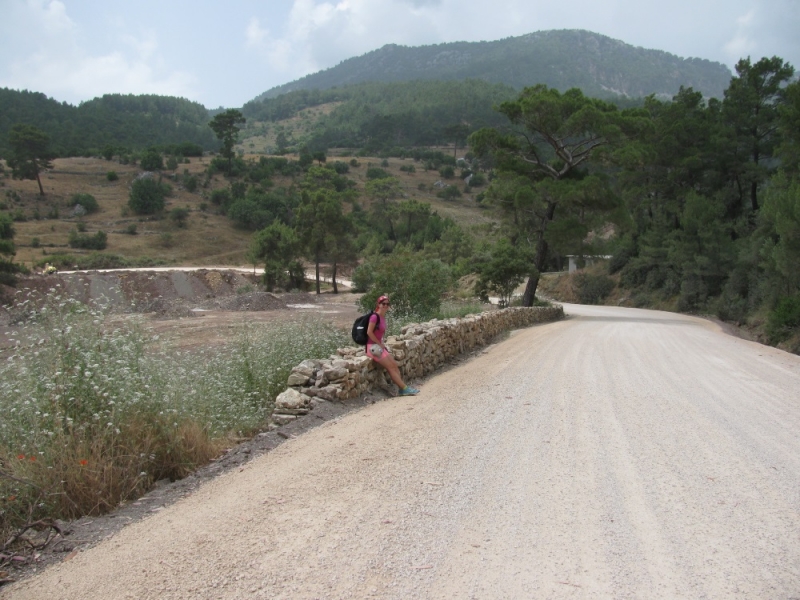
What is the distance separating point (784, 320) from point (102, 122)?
137084 millimetres

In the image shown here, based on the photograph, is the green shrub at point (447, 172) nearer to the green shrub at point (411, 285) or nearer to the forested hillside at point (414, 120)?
the forested hillside at point (414, 120)

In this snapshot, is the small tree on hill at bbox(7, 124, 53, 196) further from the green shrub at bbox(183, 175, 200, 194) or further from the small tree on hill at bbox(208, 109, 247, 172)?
the small tree on hill at bbox(208, 109, 247, 172)

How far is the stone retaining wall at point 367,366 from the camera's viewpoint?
7.59m

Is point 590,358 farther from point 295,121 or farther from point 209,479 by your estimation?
point 295,121

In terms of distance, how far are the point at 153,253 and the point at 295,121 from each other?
13332 centimetres

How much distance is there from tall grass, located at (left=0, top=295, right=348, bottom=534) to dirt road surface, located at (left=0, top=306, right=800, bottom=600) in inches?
27.8

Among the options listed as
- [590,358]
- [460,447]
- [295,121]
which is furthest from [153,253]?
[295,121]

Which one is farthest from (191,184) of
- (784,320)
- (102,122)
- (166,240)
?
(784,320)

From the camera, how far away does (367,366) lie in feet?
28.6

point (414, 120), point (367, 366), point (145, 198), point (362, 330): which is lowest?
point (367, 366)

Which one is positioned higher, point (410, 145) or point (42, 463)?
point (410, 145)

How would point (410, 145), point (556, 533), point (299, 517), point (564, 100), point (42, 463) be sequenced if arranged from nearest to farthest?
point (556, 533)
point (299, 517)
point (42, 463)
point (564, 100)
point (410, 145)

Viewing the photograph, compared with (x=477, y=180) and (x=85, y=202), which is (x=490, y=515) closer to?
(x=85, y=202)

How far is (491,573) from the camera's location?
3.54m
